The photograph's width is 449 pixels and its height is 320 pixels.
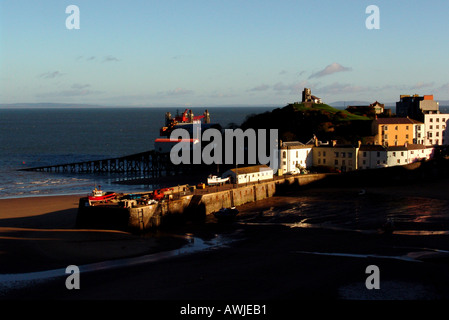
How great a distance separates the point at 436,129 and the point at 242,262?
64.9m

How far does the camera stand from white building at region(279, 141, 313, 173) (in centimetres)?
6962

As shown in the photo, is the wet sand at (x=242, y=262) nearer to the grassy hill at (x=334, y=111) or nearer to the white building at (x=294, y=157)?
the white building at (x=294, y=157)

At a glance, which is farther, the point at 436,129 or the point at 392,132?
the point at 436,129

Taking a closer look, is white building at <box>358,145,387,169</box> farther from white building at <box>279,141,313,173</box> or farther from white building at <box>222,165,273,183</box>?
white building at <box>222,165,273,183</box>

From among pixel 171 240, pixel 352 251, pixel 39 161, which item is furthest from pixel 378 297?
pixel 39 161

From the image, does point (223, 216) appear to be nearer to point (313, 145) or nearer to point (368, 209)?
point (368, 209)

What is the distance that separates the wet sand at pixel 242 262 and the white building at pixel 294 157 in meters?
25.1

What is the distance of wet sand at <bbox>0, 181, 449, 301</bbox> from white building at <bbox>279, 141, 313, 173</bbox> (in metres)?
25.1

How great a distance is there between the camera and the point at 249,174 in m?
61.3

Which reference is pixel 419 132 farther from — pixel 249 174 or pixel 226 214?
pixel 226 214

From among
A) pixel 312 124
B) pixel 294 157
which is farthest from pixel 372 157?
pixel 312 124

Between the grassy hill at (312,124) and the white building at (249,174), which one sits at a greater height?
the grassy hill at (312,124)

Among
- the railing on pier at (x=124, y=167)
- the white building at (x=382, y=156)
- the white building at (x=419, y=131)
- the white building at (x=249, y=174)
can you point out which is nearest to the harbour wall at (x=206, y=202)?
the white building at (x=249, y=174)

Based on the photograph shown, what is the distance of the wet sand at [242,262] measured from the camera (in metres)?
29.0
